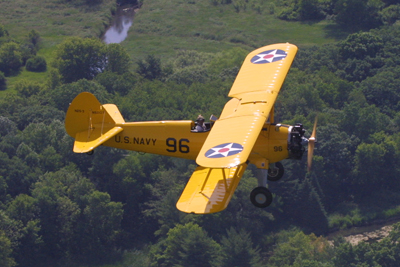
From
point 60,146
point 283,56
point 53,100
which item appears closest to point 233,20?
point 53,100

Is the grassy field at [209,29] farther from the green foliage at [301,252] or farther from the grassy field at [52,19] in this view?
the green foliage at [301,252]

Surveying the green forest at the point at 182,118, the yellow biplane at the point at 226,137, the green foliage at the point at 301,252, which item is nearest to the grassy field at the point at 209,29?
the green forest at the point at 182,118

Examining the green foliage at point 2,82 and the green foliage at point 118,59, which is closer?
the green foliage at point 2,82

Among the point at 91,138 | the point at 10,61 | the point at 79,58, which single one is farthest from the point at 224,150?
the point at 10,61

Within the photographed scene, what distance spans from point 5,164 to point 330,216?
30.7 meters

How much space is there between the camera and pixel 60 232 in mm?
68562

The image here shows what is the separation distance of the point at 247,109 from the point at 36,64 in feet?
250

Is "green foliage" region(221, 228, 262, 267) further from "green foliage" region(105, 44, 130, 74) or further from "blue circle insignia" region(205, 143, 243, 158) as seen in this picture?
"blue circle insignia" region(205, 143, 243, 158)

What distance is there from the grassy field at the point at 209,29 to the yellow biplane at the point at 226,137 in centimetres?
6954

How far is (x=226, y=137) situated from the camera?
85.3ft

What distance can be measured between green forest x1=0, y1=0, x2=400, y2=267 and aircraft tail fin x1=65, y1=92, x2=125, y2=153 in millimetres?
19258

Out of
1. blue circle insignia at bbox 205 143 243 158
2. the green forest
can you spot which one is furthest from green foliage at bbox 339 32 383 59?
blue circle insignia at bbox 205 143 243 158

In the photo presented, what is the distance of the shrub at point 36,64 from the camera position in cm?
9994

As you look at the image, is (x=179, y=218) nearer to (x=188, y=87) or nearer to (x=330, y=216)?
(x=330, y=216)
